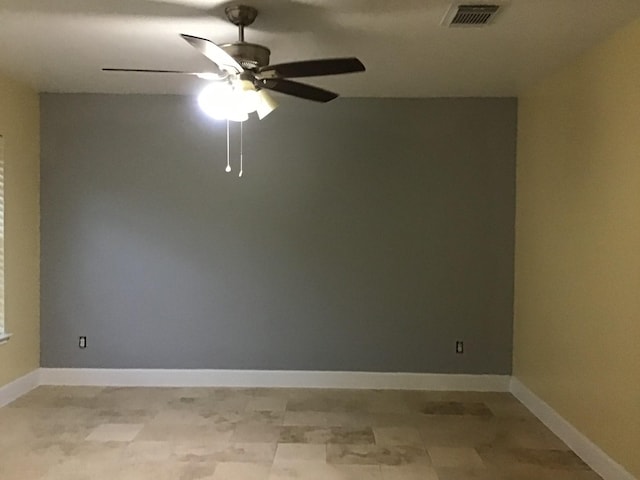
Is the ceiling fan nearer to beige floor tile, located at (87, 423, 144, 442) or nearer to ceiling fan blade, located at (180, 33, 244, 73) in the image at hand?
ceiling fan blade, located at (180, 33, 244, 73)

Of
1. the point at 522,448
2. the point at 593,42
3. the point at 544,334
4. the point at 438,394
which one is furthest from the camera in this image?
A: the point at 438,394

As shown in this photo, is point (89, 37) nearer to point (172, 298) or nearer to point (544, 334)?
point (172, 298)

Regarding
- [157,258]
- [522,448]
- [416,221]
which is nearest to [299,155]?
[416,221]

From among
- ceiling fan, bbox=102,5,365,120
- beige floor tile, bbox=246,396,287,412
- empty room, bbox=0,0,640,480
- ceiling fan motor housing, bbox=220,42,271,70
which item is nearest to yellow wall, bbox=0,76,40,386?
empty room, bbox=0,0,640,480

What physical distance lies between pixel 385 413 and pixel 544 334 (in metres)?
1.29

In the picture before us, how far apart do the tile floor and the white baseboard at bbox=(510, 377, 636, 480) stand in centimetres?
6

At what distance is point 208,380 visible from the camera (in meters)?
5.60

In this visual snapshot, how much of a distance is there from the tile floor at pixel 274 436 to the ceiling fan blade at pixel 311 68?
215cm

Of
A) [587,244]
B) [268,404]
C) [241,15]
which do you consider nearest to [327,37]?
[241,15]

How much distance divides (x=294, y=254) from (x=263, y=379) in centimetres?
109

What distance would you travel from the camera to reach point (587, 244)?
4.00 m

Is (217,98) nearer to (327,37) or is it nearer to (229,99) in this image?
(229,99)

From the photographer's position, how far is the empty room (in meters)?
4.50

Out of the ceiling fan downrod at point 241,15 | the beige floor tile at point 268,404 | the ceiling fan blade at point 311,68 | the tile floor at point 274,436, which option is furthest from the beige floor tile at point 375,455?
the ceiling fan downrod at point 241,15
